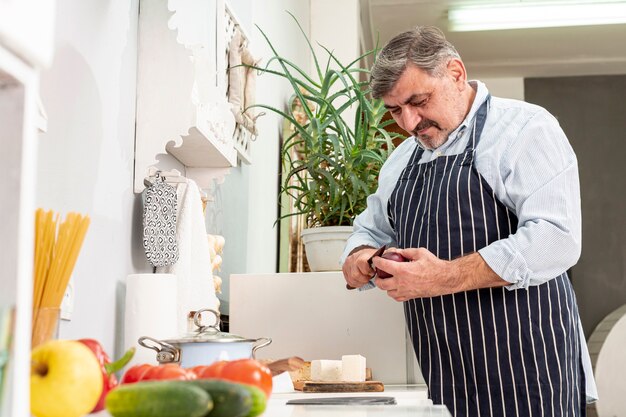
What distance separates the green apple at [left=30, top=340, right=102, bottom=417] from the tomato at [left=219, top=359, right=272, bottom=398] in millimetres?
148

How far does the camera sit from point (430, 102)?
213 centimetres

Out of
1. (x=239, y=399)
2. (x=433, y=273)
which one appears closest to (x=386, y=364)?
(x=433, y=273)

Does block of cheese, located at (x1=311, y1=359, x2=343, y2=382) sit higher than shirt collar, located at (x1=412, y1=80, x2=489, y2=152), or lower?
lower

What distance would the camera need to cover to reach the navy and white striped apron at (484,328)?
1.95 meters

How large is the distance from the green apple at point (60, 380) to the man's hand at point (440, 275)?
3.64 feet

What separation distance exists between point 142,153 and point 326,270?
0.96 metres

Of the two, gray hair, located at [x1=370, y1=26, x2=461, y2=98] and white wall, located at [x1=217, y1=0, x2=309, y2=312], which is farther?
white wall, located at [x1=217, y1=0, x2=309, y2=312]

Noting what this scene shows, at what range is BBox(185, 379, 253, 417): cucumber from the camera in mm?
755

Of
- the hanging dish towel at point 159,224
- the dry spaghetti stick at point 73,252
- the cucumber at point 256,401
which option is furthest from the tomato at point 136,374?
the hanging dish towel at point 159,224

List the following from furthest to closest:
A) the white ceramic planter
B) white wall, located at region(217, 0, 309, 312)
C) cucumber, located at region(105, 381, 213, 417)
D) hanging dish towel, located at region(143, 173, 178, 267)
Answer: white wall, located at region(217, 0, 309, 312) < the white ceramic planter < hanging dish towel, located at region(143, 173, 178, 267) < cucumber, located at region(105, 381, 213, 417)

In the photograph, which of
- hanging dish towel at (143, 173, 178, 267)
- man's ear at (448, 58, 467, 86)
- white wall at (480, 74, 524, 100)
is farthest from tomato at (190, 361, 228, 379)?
white wall at (480, 74, 524, 100)

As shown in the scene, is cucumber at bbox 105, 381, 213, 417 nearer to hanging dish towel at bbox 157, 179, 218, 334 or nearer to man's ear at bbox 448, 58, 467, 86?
hanging dish towel at bbox 157, 179, 218, 334

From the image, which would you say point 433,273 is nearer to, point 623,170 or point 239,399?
point 239,399

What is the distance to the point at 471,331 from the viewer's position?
2.00 metres
